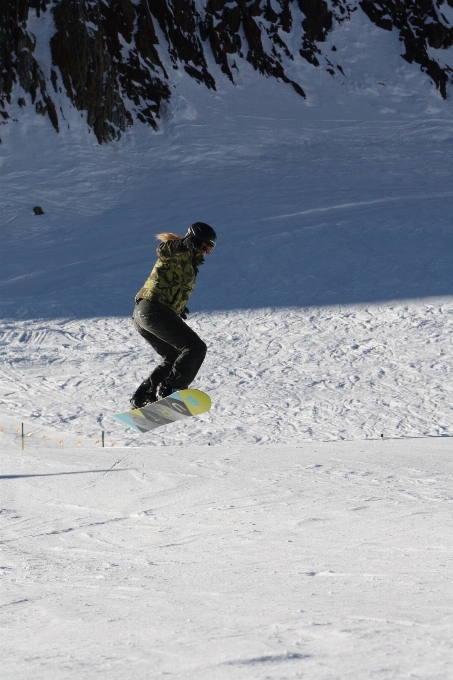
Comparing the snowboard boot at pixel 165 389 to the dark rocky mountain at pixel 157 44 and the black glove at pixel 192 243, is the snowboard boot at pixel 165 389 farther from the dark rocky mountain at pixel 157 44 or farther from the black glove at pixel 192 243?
the dark rocky mountain at pixel 157 44

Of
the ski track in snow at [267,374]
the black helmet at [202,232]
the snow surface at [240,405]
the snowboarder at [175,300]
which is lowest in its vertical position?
the ski track in snow at [267,374]

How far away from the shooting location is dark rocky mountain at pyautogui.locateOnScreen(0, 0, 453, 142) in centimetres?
2566

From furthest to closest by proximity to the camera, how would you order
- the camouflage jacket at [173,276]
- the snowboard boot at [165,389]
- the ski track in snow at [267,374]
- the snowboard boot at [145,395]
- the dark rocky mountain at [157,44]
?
the dark rocky mountain at [157,44] < the ski track in snow at [267,374] < the snowboard boot at [145,395] < the snowboard boot at [165,389] < the camouflage jacket at [173,276]

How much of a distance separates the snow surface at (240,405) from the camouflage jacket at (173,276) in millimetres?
1413

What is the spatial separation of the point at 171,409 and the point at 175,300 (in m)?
1.03

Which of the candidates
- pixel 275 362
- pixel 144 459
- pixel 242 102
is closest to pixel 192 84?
pixel 242 102

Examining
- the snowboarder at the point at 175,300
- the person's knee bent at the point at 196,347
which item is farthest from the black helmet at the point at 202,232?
the person's knee bent at the point at 196,347

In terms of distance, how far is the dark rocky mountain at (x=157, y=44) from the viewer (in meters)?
25.7

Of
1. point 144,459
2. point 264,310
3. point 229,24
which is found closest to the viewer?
point 144,459

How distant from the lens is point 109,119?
84.2 ft

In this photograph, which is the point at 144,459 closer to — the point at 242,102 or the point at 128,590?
the point at 128,590

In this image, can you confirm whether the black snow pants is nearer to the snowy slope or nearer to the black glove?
the black glove

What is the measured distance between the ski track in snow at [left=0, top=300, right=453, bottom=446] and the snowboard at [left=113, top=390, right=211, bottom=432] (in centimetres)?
182

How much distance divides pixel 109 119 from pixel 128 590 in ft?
78.2
